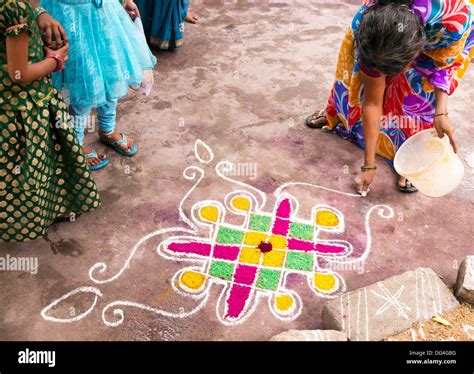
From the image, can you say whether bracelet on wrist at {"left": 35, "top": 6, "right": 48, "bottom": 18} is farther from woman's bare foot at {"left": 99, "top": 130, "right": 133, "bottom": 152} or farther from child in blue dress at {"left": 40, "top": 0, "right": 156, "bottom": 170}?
woman's bare foot at {"left": 99, "top": 130, "right": 133, "bottom": 152}

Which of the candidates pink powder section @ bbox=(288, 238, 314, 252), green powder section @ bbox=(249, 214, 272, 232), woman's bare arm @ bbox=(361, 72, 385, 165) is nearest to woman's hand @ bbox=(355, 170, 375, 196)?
woman's bare arm @ bbox=(361, 72, 385, 165)

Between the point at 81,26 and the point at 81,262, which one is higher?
the point at 81,26

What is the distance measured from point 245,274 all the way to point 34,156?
1340mm

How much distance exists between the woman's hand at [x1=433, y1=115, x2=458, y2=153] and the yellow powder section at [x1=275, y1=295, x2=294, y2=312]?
1369 mm

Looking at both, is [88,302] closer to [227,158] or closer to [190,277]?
[190,277]

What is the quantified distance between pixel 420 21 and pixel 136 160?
2.09 m

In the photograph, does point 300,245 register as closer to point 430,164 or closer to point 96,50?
point 430,164

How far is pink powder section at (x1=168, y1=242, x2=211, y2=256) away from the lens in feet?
9.30

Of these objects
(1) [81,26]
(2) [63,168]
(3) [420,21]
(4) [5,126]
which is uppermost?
(3) [420,21]

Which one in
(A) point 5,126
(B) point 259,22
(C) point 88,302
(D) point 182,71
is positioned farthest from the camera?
(B) point 259,22

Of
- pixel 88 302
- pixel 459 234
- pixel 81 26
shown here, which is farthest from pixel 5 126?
pixel 459 234

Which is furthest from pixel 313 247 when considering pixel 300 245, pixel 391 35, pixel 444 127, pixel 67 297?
pixel 67 297

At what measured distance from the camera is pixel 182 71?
4.45 metres

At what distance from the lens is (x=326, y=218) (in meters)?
3.12
